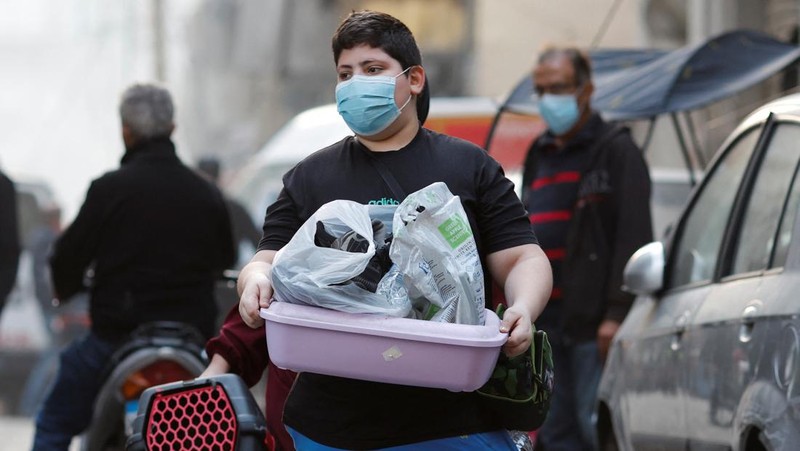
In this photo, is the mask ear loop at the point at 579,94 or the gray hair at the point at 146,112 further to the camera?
the mask ear loop at the point at 579,94

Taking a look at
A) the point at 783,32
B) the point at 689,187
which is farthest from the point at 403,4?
the point at 689,187

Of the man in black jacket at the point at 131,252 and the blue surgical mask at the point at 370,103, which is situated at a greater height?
the blue surgical mask at the point at 370,103

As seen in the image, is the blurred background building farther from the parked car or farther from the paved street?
the parked car

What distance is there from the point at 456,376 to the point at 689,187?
6969 mm

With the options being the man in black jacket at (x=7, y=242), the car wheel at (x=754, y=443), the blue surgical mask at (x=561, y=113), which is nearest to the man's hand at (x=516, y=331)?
the car wheel at (x=754, y=443)

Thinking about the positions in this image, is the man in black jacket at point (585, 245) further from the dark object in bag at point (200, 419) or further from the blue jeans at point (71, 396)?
the dark object in bag at point (200, 419)

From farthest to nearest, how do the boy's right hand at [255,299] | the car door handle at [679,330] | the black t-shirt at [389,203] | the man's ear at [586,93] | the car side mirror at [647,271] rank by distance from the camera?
the man's ear at [586,93] → the car side mirror at [647,271] → the car door handle at [679,330] → the black t-shirt at [389,203] → the boy's right hand at [255,299]

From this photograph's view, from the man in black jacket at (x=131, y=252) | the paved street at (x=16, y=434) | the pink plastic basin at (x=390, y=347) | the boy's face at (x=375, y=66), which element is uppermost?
the boy's face at (x=375, y=66)

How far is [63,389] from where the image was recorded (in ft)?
22.2

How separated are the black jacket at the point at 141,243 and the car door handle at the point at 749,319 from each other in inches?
104

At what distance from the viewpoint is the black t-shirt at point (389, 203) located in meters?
3.68

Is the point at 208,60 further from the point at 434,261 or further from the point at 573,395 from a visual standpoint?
the point at 434,261

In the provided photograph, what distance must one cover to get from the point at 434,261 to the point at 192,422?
675mm

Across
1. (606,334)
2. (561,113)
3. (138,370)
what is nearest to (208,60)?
(561,113)
